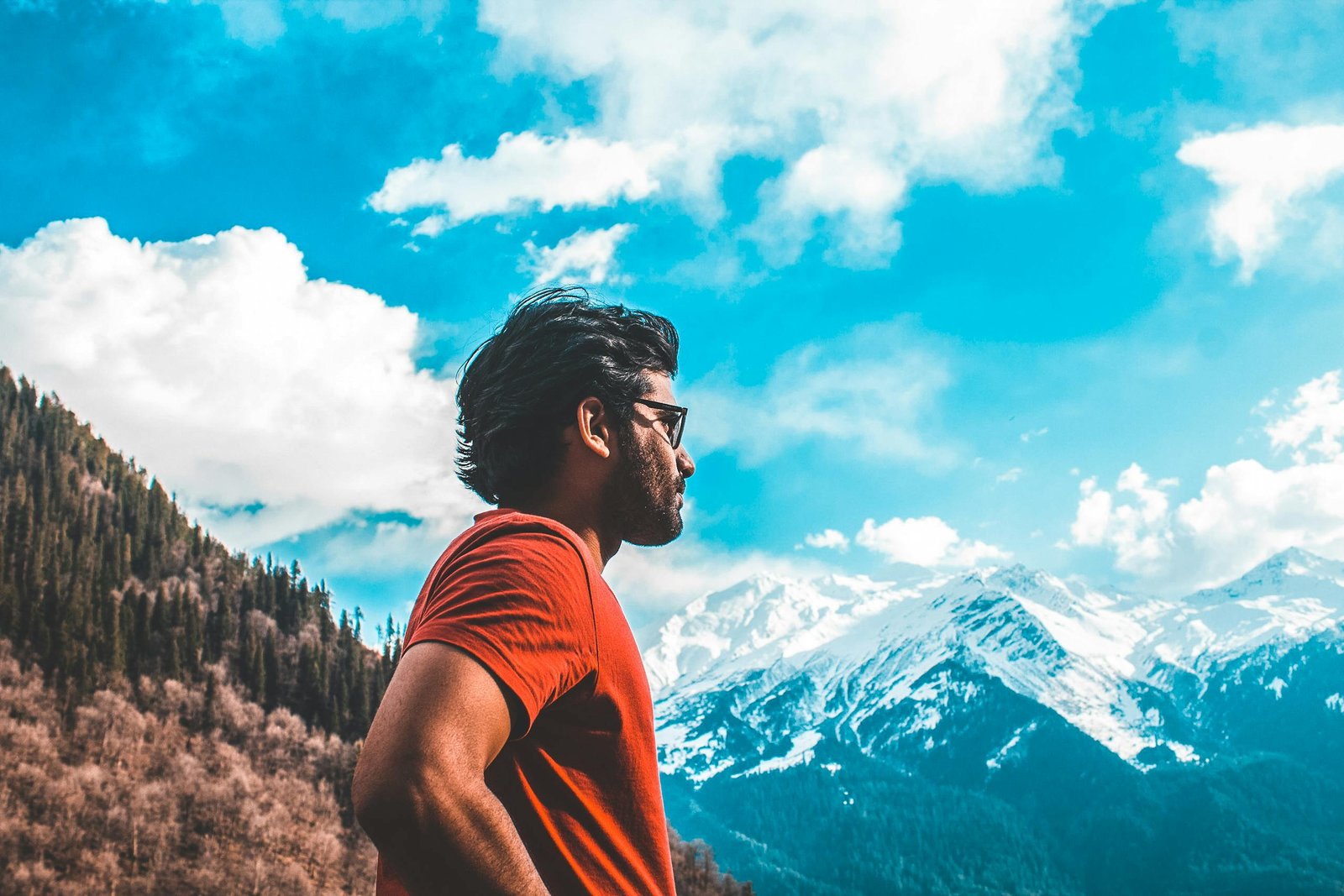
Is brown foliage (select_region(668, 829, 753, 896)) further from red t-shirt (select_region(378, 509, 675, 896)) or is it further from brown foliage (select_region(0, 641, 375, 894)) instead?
red t-shirt (select_region(378, 509, 675, 896))

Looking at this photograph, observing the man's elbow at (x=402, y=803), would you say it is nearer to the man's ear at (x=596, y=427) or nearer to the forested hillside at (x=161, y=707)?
the man's ear at (x=596, y=427)

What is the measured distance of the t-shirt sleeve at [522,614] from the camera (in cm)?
164

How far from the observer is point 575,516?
7.83 ft

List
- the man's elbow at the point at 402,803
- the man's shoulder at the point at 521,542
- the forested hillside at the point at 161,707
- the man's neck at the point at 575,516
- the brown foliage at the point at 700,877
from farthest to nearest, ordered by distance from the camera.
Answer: the brown foliage at the point at 700,877 < the forested hillside at the point at 161,707 < the man's neck at the point at 575,516 < the man's shoulder at the point at 521,542 < the man's elbow at the point at 402,803

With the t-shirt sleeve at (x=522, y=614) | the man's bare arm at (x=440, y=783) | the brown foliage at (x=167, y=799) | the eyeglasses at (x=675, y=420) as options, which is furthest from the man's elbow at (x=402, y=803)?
the brown foliage at (x=167, y=799)

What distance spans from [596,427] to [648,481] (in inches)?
7.9

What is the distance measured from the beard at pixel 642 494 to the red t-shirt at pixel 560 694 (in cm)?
42

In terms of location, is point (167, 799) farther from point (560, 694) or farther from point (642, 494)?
point (560, 694)

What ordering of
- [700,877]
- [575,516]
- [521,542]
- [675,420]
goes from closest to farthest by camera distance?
[521,542] < [575,516] < [675,420] < [700,877]

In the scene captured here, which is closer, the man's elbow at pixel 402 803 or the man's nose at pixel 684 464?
the man's elbow at pixel 402 803

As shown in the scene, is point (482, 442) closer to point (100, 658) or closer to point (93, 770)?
point (93, 770)

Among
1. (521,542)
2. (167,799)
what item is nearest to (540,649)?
(521,542)

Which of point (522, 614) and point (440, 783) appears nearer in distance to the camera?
point (440, 783)

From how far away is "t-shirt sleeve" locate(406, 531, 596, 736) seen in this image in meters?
1.64
